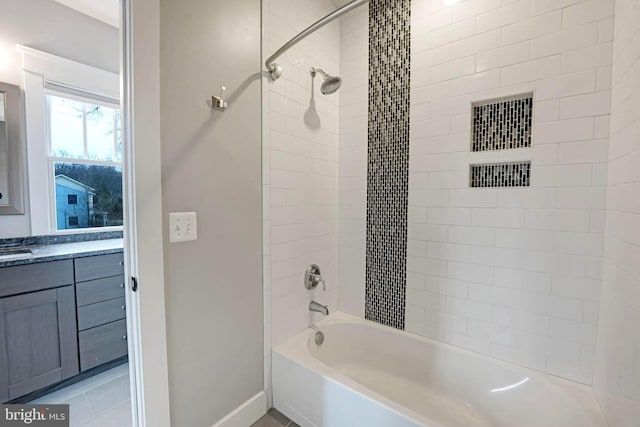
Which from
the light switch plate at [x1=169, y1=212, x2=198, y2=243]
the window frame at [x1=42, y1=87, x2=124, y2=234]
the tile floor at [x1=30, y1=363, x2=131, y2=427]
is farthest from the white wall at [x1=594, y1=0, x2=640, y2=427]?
the window frame at [x1=42, y1=87, x2=124, y2=234]

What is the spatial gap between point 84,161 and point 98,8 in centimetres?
127

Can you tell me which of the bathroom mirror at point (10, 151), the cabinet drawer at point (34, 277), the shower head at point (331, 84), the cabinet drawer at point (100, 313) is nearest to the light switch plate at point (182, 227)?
the shower head at point (331, 84)

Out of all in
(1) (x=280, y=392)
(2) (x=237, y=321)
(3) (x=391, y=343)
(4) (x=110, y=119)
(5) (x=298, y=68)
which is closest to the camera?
(2) (x=237, y=321)

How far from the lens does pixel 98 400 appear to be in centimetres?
175

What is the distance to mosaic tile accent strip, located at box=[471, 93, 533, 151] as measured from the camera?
4.73 ft

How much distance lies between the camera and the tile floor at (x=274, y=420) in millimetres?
1538

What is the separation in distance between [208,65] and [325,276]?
5.23 ft

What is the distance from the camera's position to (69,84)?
7.09 feet

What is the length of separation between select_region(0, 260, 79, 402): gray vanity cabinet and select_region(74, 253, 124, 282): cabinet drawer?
0.05m

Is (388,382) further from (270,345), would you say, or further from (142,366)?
(142,366)

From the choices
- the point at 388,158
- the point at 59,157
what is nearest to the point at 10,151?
the point at 59,157

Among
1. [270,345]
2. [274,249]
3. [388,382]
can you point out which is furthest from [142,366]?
[388,382]

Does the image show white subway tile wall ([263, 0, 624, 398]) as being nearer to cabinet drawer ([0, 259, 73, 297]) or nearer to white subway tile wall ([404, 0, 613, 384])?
white subway tile wall ([404, 0, 613, 384])

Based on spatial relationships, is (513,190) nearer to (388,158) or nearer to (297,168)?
(388,158)
